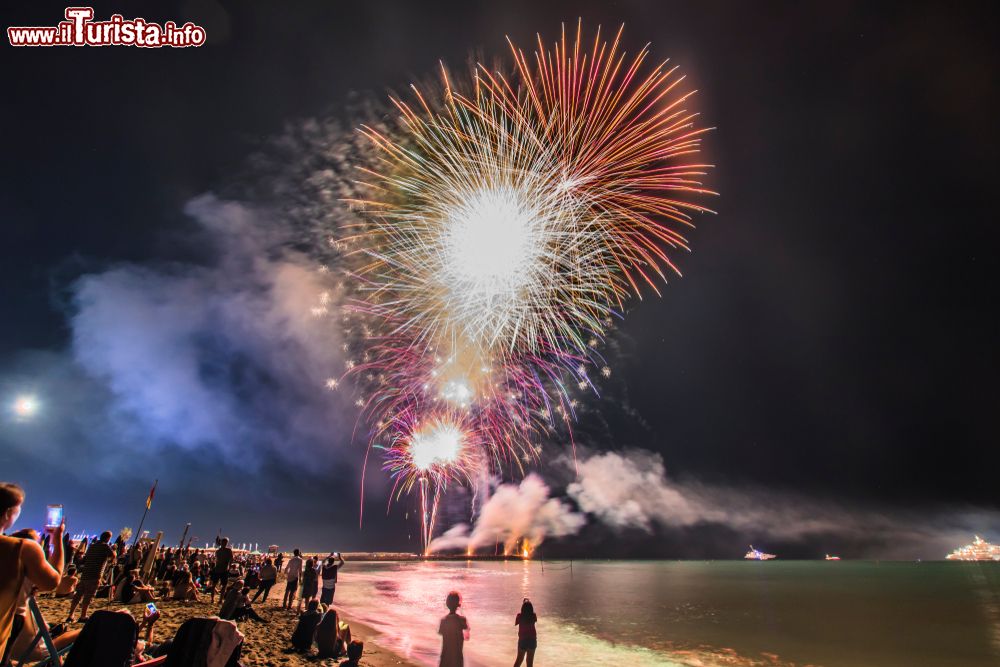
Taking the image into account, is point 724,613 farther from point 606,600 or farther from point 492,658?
point 492,658

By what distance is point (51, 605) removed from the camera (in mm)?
12266

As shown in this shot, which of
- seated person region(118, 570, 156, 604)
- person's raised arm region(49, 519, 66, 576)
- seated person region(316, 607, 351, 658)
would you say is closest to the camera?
person's raised arm region(49, 519, 66, 576)

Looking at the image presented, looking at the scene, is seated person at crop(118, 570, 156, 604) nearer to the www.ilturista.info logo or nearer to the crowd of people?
the crowd of people

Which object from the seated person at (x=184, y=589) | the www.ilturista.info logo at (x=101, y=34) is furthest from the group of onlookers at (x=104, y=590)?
the www.ilturista.info logo at (x=101, y=34)

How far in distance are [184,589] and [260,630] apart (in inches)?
227

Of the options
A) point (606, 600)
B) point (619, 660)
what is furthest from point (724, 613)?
point (619, 660)

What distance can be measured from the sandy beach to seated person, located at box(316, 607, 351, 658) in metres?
0.22

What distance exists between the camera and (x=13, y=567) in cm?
315

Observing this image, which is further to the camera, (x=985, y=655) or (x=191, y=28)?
(x=985, y=655)

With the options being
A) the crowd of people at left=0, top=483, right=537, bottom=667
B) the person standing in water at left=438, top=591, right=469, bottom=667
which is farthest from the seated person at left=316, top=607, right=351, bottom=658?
the person standing in water at left=438, top=591, right=469, bottom=667

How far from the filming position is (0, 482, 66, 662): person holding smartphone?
3.12 meters

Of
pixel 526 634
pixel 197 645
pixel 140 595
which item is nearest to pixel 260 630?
pixel 140 595

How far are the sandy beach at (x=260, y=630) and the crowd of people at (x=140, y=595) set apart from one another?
31 cm

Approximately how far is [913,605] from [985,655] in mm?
33360
